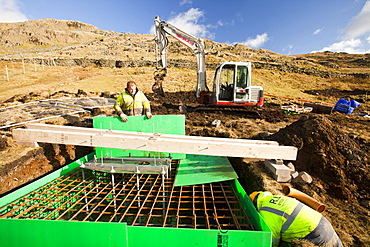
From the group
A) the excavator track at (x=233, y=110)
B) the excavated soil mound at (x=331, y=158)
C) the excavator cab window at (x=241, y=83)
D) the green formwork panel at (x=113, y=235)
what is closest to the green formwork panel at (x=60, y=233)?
the green formwork panel at (x=113, y=235)

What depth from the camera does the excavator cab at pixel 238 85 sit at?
355 inches

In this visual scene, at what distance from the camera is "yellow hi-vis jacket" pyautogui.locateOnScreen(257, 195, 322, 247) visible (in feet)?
7.17

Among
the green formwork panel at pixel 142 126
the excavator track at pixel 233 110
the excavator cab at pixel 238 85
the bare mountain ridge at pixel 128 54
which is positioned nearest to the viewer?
the green formwork panel at pixel 142 126

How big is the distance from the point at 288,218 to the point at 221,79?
8195 millimetres

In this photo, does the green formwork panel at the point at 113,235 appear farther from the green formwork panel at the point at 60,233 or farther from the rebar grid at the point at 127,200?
the rebar grid at the point at 127,200

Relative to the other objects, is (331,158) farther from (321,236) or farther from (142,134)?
(142,134)

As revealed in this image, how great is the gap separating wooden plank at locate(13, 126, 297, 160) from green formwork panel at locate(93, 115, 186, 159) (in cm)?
101

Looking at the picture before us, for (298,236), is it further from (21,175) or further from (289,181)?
(21,175)

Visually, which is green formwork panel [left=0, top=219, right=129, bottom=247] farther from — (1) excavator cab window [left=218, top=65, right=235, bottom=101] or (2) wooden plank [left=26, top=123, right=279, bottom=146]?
(1) excavator cab window [left=218, top=65, right=235, bottom=101]

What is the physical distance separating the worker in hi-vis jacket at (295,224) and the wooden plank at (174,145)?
3.77 feet

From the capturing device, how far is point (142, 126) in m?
4.94

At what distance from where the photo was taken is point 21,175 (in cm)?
475

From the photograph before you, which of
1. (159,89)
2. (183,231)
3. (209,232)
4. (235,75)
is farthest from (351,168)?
(159,89)

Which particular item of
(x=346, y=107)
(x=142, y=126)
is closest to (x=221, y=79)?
(x=142, y=126)
